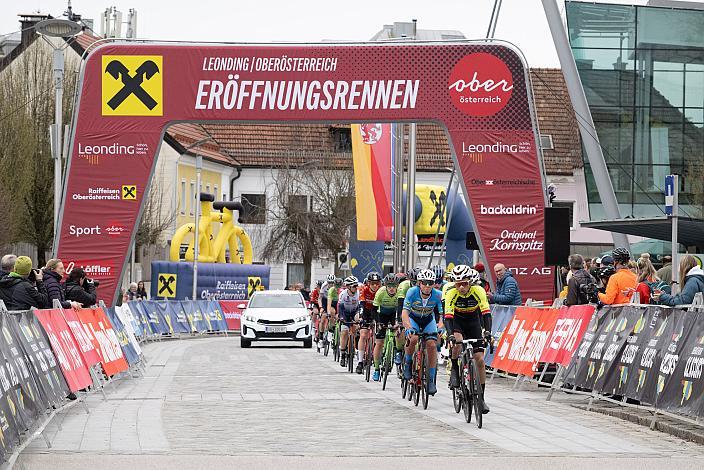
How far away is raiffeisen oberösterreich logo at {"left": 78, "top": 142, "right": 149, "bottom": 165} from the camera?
28531 mm

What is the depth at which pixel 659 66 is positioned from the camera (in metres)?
44.4

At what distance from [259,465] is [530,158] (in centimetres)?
1771

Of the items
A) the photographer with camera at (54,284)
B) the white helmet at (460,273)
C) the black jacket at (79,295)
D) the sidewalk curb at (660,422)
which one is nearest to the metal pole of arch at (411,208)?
the black jacket at (79,295)

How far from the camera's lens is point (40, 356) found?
14.2 metres

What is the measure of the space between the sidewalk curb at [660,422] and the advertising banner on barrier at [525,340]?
260cm

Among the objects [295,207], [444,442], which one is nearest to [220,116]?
Answer: [444,442]

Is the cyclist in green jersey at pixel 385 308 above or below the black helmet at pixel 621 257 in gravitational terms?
below

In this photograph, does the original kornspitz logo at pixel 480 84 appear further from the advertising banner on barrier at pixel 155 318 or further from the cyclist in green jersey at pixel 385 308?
the advertising banner on barrier at pixel 155 318

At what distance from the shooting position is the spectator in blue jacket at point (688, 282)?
16.3 metres

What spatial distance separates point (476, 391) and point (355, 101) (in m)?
13.1

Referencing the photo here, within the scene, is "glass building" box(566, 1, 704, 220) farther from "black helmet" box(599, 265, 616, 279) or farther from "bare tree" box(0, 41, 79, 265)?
"black helmet" box(599, 265, 616, 279)

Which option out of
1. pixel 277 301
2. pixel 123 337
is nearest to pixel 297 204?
pixel 277 301

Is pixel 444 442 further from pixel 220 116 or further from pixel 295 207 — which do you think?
pixel 295 207

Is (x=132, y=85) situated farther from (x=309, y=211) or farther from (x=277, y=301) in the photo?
(x=309, y=211)
